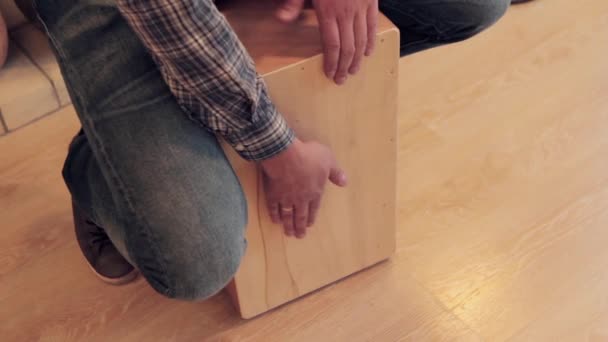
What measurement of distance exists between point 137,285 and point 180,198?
412 millimetres

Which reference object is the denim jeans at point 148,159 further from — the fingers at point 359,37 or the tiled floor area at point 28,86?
the tiled floor area at point 28,86

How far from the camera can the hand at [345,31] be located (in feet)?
3.07

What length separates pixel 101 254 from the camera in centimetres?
127

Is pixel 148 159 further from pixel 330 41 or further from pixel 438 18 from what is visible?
pixel 438 18

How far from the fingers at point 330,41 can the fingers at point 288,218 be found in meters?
0.20

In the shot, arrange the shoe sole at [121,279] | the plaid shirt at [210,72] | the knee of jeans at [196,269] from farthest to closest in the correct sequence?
1. the shoe sole at [121,279]
2. the knee of jeans at [196,269]
3. the plaid shirt at [210,72]

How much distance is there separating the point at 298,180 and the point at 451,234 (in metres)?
0.42

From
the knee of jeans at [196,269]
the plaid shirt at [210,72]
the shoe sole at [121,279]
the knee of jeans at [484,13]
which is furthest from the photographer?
the shoe sole at [121,279]

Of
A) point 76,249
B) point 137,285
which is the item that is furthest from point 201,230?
point 76,249

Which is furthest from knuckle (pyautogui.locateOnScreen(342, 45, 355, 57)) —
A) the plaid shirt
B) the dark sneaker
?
the dark sneaker

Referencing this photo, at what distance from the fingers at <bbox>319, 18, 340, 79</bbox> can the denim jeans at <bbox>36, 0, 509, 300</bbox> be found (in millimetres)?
171

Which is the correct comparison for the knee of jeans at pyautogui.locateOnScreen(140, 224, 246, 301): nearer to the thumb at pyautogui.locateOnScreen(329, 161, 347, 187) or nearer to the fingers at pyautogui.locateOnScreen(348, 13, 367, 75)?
the thumb at pyautogui.locateOnScreen(329, 161, 347, 187)

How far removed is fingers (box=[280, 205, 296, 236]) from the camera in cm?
104

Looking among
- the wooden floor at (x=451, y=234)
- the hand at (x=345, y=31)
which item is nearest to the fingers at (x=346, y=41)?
the hand at (x=345, y=31)
